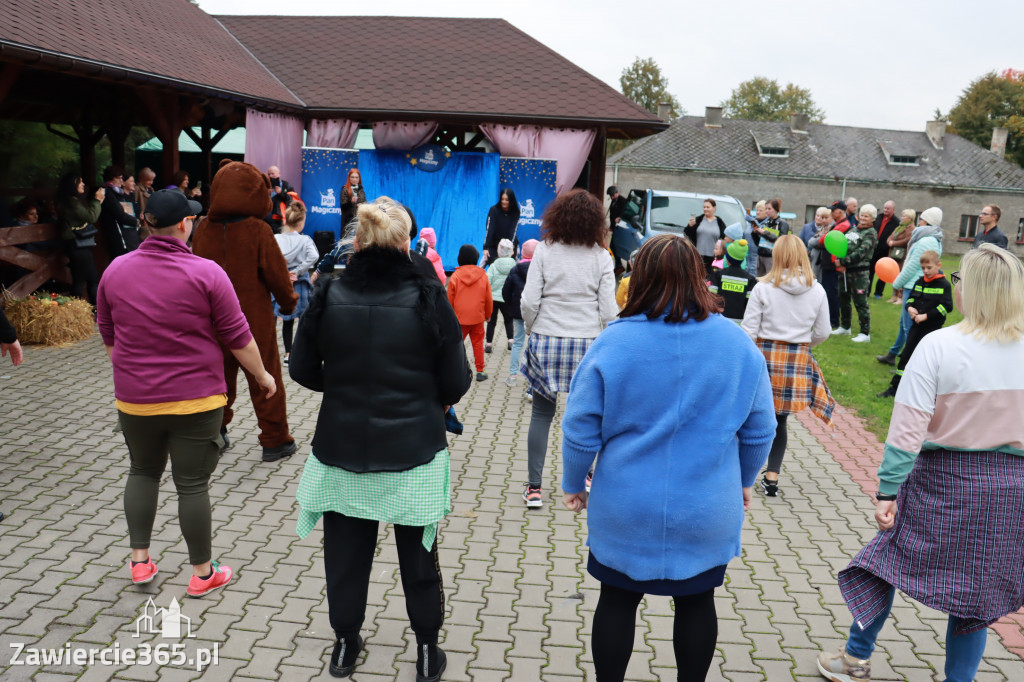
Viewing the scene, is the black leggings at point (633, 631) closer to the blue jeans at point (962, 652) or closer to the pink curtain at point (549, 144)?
the blue jeans at point (962, 652)

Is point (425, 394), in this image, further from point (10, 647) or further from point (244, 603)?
point (10, 647)

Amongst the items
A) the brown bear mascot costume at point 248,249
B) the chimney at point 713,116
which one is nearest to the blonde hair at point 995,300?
the brown bear mascot costume at point 248,249

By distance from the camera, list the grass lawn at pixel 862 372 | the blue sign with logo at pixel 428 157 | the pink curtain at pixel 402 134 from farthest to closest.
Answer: the blue sign with logo at pixel 428 157 → the pink curtain at pixel 402 134 → the grass lawn at pixel 862 372

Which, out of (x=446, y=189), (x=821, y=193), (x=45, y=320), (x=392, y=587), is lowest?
(x=392, y=587)

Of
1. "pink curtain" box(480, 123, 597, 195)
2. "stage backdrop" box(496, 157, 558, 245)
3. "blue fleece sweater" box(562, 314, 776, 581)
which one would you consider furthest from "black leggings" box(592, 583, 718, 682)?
"pink curtain" box(480, 123, 597, 195)

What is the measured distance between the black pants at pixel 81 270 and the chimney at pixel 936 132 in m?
49.0

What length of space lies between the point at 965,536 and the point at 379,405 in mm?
2158

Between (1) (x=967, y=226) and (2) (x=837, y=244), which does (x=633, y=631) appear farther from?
(1) (x=967, y=226)

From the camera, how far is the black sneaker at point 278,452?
19.1ft

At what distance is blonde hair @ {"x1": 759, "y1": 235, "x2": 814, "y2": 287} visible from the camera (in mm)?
5258

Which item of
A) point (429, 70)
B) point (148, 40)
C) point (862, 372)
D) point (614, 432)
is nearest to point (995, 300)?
point (614, 432)

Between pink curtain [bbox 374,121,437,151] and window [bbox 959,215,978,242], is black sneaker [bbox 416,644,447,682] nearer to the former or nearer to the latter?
pink curtain [bbox 374,121,437,151]

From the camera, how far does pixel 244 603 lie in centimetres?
383

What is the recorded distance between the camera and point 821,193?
1727 inches
